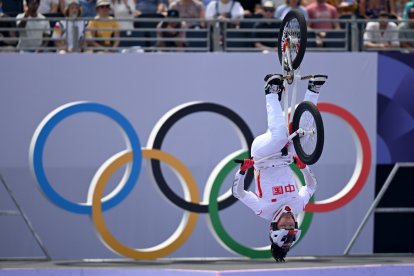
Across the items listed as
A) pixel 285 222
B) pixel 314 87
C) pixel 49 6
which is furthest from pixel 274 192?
pixel 49 6

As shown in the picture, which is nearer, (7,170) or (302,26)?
(302,26)

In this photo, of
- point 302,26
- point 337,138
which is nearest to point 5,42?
point 337,138

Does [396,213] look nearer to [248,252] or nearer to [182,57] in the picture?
[248,252]

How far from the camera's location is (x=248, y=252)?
18906 mm

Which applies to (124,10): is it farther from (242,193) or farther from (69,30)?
(242,193)

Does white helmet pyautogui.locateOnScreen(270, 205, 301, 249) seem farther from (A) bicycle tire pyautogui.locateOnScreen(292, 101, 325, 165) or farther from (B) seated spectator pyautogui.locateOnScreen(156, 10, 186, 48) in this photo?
(B) seated spectator pyautogui.locateOnScreen(156, 10, 186, 48)

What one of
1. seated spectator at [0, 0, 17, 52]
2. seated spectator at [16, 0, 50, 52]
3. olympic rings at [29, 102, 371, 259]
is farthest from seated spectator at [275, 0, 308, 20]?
seated spectator at [0, 0, 17, 52]

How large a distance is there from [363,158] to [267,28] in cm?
259

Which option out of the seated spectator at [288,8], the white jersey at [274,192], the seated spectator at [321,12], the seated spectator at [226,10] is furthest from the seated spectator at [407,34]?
the white jersey at [274,192]

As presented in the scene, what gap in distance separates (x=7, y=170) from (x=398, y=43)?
6835mm

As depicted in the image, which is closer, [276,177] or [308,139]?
[308,139]

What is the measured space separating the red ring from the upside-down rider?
11.5 ft

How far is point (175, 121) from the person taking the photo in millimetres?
18953

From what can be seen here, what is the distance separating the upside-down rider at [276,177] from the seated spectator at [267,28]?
4.08 metres
